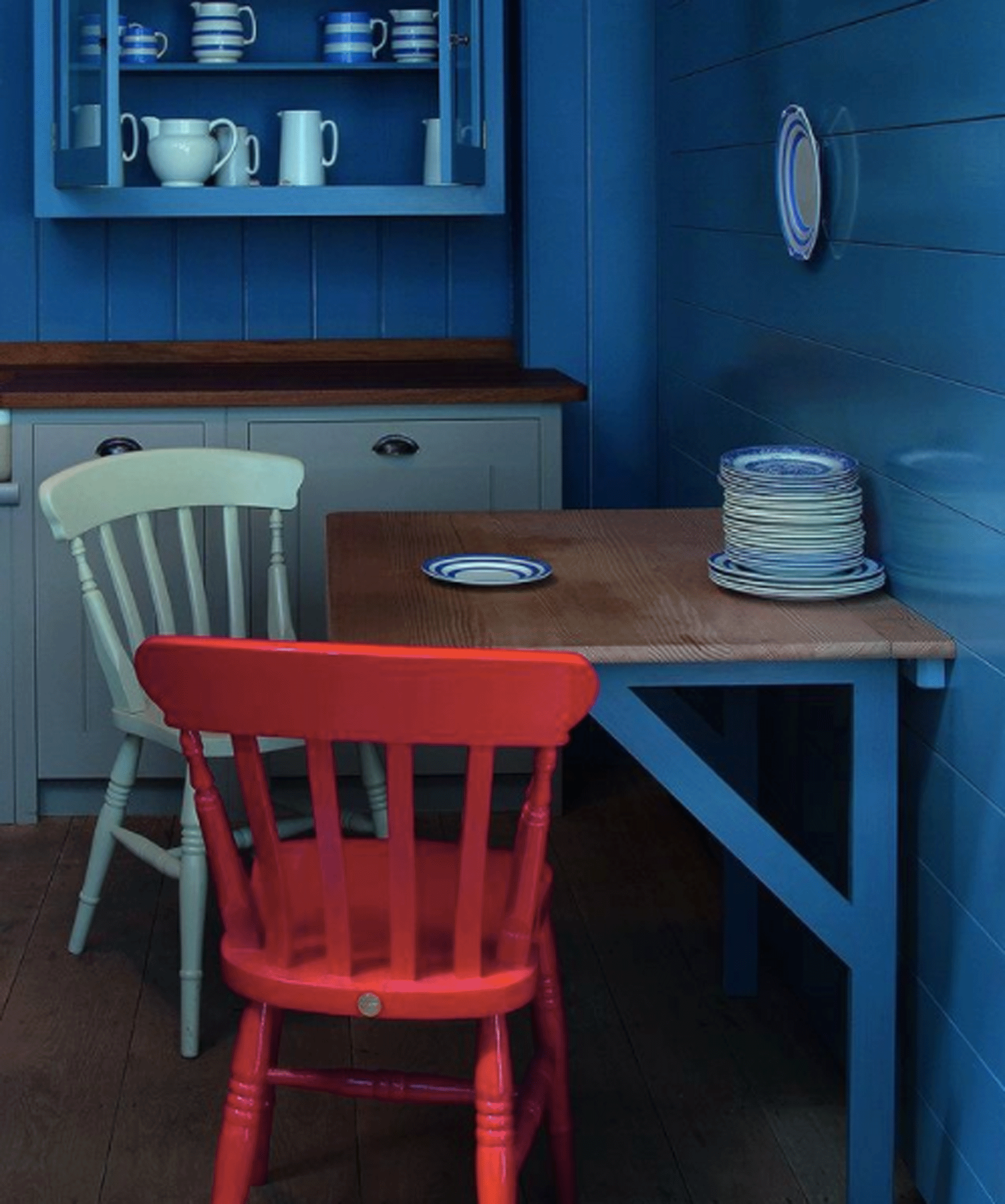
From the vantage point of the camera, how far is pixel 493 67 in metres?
3.94

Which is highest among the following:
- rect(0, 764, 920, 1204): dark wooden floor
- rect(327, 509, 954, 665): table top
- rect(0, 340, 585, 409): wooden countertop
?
rect(0, 340, 585, 409): wooden countertop

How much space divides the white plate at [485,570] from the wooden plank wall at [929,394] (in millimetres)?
456

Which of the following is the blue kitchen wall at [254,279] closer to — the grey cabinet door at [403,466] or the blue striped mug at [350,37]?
the blue striped mug at [350,37]

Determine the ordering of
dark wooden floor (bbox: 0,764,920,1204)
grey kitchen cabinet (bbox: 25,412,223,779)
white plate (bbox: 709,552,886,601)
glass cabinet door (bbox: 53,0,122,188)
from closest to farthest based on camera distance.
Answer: white plate (bbox: 709,552,886,601), dark wooden floor (bbox: 0,764,920,1204), glass cabinet door (bbox: 53,0,122,188), grey kitchen cabinet (bbox: 25,412,223,779)

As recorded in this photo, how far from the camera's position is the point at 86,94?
386cm

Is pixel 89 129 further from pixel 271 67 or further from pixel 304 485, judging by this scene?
pixel 304 485

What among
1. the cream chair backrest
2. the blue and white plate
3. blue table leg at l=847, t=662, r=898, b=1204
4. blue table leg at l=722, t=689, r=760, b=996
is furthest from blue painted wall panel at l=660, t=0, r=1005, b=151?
the cream chair backrest

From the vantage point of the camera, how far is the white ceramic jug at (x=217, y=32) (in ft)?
13.5

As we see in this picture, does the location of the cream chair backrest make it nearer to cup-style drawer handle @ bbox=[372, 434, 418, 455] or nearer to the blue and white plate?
cup-style drawer handle @ bbox=[372, 434, 418, 455]

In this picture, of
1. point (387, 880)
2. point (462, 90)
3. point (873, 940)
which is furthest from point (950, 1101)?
point (462, 90)

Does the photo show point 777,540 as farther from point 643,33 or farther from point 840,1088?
point 643,33

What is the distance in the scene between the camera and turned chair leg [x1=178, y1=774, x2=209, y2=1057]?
9.46 ft

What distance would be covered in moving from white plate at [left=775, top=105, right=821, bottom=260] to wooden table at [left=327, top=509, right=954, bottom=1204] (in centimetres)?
59

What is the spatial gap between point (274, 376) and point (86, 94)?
701 millimetres
